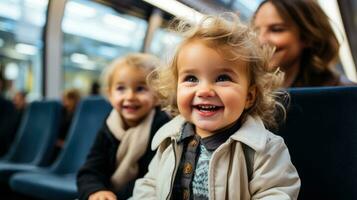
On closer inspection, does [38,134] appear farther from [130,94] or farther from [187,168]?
[187,168]

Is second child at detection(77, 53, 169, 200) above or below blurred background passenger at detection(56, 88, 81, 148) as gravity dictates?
above

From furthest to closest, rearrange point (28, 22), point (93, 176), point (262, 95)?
point (28, 22) → point (93, 176) → point (262, 95)

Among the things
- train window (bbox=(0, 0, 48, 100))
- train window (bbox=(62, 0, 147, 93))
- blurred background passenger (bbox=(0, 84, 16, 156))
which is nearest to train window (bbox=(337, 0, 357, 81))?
train window (bbox=(62, 0, 147, 93))

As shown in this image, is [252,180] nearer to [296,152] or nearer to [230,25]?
[296,152]

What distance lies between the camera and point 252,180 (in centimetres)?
98

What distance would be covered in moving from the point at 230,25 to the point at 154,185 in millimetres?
562

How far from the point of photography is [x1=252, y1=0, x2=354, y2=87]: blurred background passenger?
169 cm

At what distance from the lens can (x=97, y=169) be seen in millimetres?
1542

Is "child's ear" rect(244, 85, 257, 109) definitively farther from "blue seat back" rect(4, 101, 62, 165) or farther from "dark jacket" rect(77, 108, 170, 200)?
"blue seat back" rect(4, 101, 62, 165)

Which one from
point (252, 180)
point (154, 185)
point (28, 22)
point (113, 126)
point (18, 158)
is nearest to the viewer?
point (252, 180)

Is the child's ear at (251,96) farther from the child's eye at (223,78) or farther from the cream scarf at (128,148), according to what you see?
the cream scarf at (128,148)

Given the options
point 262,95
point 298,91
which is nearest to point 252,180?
point 262,95

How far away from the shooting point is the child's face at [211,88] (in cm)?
101

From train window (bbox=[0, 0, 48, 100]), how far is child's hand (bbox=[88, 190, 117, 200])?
3596 mm
